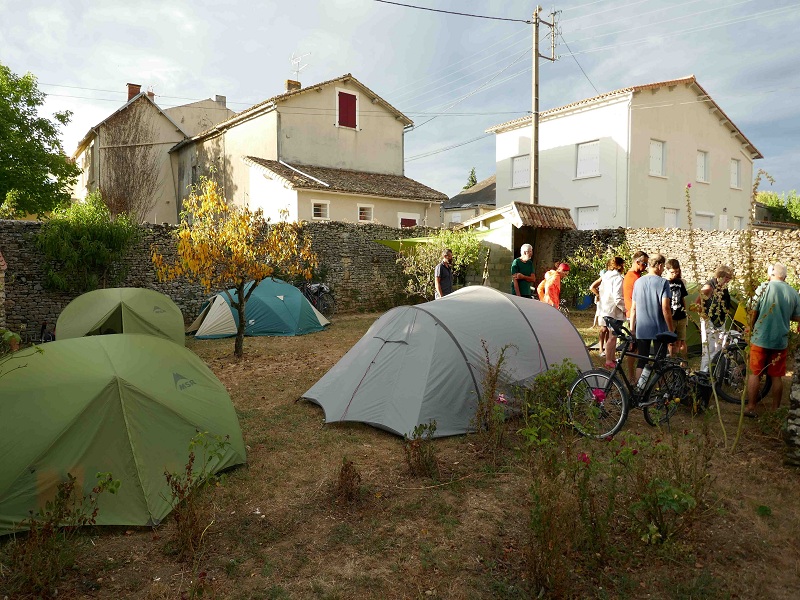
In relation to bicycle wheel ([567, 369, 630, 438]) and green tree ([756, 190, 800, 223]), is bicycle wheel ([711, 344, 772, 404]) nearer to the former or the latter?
bicycle wheel ([567, 369, 630, 438])

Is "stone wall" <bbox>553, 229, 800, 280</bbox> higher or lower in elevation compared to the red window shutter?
lower

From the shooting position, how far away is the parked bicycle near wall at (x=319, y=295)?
14852 mm

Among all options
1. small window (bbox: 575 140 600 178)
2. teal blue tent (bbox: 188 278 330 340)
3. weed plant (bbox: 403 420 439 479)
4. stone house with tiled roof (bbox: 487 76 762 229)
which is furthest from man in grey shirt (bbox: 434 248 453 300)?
small window (bbox: 575 140 600 178)

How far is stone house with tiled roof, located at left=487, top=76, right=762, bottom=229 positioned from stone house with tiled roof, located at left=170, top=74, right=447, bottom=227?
521 cm

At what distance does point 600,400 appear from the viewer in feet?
16.5

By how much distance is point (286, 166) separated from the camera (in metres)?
19.8

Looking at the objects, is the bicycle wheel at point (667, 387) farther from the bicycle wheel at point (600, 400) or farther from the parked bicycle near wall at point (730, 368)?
the parked bicycle near wall at point (730, 368)

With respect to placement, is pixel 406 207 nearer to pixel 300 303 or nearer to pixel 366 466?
pixel 300 303

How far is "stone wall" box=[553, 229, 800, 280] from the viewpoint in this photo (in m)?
12.0

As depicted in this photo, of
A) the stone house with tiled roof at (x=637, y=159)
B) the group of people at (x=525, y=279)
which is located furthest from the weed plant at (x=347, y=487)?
the stone house with tiled roof at (x=637, y=159)

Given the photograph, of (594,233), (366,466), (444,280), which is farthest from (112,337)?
(594,233)

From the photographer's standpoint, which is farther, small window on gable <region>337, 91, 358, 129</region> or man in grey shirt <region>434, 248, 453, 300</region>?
small window on gable <region>337, 91, 358, 129</region>

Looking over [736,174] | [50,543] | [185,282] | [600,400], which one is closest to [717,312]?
[600,400]

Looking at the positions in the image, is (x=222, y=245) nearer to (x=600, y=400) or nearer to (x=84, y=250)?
(x=84, y=250)
